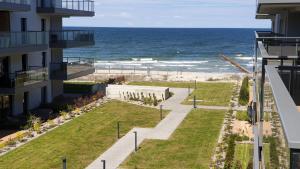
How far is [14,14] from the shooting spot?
96.1ft

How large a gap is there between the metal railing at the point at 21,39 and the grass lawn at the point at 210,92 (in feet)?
42.0

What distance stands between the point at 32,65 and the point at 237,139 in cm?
1654

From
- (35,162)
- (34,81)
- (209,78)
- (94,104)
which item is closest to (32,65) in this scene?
(34,81)

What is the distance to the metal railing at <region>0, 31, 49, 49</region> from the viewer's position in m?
25.2

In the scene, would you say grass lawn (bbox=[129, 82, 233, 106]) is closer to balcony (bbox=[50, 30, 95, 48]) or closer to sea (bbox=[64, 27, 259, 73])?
balcony (bbox=[50, 30, 95, 48])

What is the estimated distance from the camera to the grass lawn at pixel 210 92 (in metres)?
36.8

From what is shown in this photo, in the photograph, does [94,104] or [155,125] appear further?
[94,104]

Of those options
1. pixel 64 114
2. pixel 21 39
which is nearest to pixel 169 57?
pixel 64 114

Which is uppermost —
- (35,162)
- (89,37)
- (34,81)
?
(89,37)

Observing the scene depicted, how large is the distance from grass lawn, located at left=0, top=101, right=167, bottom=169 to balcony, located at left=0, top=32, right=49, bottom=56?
5.26 metres

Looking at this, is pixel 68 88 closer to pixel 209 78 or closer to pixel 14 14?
pixel 14 14

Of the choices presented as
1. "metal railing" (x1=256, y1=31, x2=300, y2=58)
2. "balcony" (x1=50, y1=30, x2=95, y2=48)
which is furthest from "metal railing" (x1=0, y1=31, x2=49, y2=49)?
"metal railing" (x1=256, y1=31, x2=300, y2=58)

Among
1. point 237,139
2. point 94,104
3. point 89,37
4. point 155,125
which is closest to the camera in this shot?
point 237,139

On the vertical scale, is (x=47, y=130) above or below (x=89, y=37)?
below
